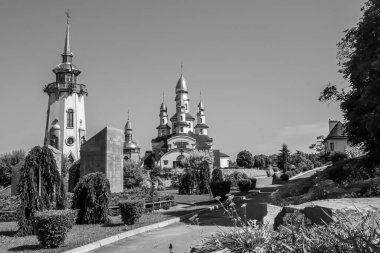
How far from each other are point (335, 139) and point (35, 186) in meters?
64.1

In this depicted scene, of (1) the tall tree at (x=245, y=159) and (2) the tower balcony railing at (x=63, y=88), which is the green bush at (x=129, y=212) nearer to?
(2) the tower balcony railing at (x=63, y=88)

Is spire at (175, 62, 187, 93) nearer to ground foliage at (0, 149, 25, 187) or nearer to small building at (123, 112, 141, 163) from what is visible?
small building at (123, 112, 141, 163)

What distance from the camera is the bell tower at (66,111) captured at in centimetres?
6538

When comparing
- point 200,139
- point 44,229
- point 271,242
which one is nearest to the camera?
point 271,242

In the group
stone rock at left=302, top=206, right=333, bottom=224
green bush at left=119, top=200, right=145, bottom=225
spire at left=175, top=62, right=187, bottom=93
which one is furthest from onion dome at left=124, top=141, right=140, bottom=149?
stone rock at left=302, top=206, right=333, bottom=224

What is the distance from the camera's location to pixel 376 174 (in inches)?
693

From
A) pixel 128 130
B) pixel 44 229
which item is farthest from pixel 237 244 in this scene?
pixel 128 130

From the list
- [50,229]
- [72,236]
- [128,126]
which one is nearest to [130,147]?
[128,126]

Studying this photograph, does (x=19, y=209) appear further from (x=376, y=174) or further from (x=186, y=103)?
(x=186, y=103)

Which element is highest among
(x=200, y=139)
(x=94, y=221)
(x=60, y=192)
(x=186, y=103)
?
(x=186, y=103)

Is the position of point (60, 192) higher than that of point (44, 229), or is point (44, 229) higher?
point (60, 192)

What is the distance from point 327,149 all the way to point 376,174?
57339mm

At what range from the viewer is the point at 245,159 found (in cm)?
11838

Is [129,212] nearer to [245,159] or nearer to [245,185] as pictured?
[245,185]
